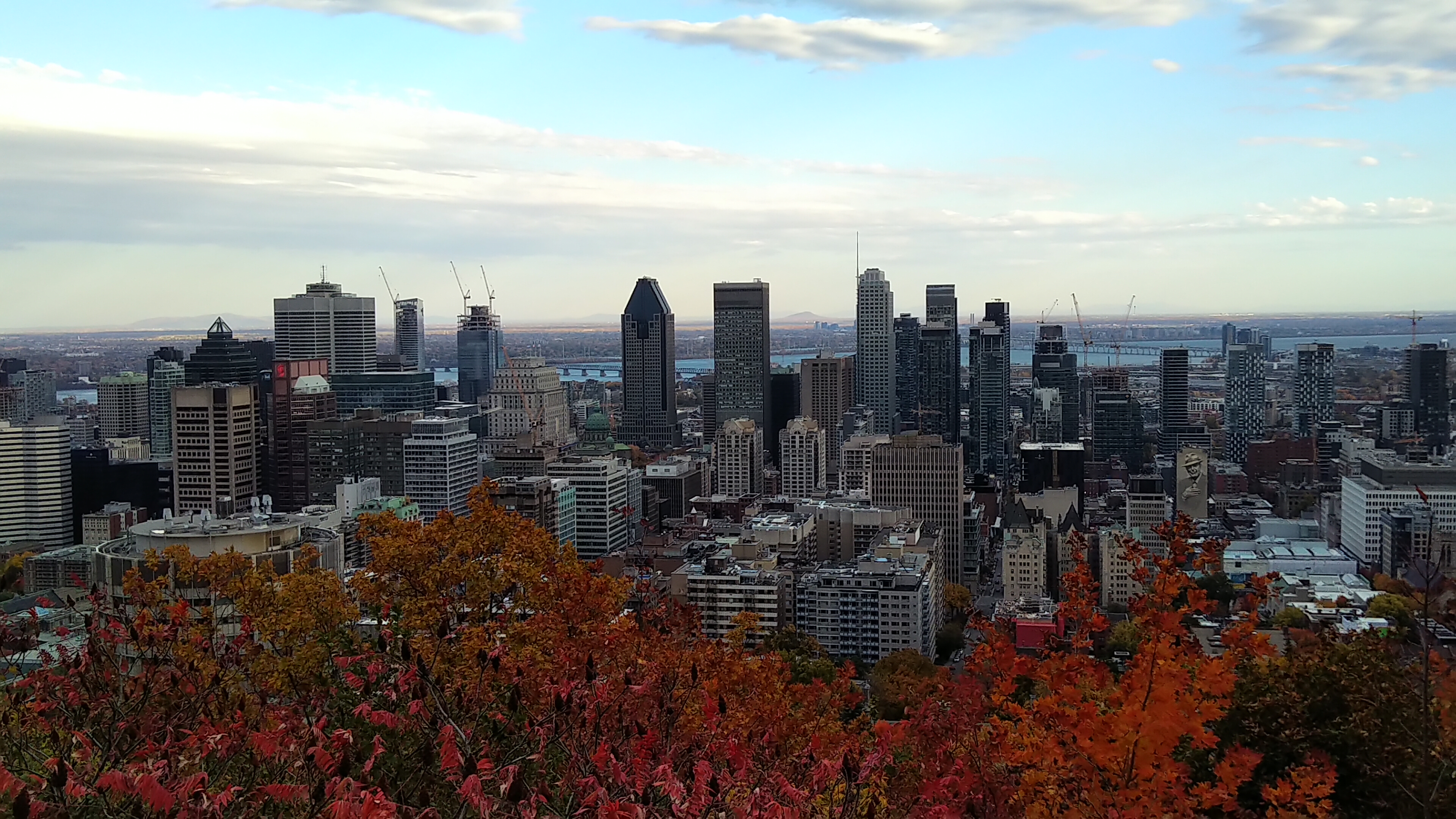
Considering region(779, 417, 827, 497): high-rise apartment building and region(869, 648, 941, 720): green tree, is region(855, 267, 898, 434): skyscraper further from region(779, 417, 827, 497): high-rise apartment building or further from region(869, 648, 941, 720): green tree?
region(869, 648, 941, 720): green tree

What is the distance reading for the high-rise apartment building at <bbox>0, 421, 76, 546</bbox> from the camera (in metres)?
35.9

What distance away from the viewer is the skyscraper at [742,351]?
6556cm

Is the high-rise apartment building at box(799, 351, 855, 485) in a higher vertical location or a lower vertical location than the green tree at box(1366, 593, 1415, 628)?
higher

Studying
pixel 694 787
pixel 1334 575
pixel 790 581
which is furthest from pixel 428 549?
pixel 1334 575

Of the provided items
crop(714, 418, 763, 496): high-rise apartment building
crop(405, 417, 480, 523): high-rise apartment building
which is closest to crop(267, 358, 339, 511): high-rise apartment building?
crop(405, 417, 480, 523): high-rise apartment building

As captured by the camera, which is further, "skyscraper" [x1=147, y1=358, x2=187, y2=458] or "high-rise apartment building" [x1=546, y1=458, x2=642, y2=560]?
"skyscraper" [x1=147, y1=358, x2=187, y2=458]

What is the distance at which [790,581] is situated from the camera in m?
25.0

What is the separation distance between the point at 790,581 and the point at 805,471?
21.1 m

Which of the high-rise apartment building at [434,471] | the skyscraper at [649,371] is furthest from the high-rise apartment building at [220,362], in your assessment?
the skyscraper at [649,371]

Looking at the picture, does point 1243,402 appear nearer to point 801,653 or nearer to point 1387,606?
point 1387,606

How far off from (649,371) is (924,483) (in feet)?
121

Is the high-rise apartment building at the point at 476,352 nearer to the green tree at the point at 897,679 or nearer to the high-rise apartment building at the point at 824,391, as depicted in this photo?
the high-rise apartment building at the point at 824,391

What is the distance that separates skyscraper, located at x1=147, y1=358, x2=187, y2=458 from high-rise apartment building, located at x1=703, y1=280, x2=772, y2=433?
2518 centimetres

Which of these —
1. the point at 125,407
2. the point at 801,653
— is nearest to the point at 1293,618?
the point at 801,653
